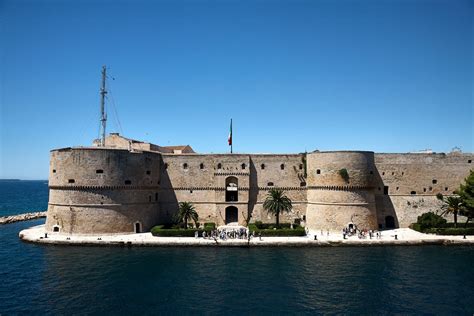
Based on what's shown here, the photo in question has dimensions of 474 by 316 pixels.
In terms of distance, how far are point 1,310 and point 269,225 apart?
2702cm

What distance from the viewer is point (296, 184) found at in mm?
42438

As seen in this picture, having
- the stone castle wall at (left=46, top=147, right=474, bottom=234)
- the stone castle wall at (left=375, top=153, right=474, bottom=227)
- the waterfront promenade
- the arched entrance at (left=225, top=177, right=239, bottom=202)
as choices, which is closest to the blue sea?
the waterfront promenade

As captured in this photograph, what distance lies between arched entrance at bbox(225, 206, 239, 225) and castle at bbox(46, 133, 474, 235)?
13 cm

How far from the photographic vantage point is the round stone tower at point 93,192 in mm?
36469

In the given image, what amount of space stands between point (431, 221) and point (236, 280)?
26.7 metres

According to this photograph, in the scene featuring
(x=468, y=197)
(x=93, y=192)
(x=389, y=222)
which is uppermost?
(x=93, y=192)

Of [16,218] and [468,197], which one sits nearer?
[468,197]

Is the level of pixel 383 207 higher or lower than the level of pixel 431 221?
higher

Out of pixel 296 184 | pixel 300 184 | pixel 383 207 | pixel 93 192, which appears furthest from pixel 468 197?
pixel 93 192

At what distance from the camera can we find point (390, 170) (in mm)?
42062

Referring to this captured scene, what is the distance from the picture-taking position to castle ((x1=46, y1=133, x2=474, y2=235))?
3894cm

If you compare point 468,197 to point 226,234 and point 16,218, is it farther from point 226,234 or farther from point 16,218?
point 16,218

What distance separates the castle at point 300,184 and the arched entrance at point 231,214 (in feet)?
0.43

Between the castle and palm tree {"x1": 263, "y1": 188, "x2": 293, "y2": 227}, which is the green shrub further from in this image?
palm tree {"x1": 263, "y1": 188, "x2": 293, "y2": 227}
